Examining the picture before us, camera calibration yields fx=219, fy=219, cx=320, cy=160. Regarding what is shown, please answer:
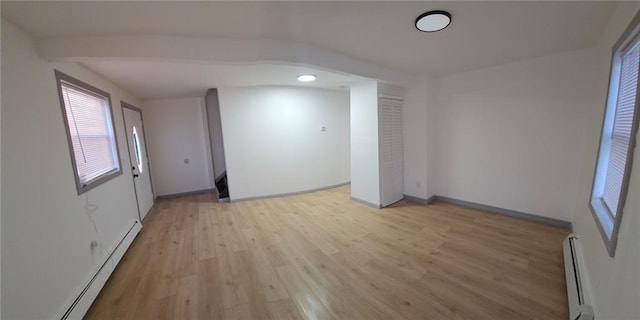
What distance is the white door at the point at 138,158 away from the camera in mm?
3735

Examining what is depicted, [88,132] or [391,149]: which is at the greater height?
[88,132]

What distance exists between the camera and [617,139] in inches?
68.0

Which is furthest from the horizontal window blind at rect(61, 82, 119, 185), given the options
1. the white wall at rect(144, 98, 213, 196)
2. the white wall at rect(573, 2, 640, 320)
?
the white wall at rect(573, 2, 640, 320)

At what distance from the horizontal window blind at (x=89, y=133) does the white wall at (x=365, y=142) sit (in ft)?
11.9

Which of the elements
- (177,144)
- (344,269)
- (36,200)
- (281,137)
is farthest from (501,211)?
(177,144)

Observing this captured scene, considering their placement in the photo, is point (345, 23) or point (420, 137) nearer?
point (345, 23)

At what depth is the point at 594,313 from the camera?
4.58ft

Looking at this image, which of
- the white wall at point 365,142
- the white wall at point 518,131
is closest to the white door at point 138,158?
the white wall at point 365,142

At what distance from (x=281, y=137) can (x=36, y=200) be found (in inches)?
134

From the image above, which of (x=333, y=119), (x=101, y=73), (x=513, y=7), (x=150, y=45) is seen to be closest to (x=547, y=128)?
(x=513, y=7)

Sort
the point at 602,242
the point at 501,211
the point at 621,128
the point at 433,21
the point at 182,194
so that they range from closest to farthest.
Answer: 1. the point at 602,242
2. the point at 621,128
3. the point at 433,21
4. the point at 501,211
5. the point at 182,194

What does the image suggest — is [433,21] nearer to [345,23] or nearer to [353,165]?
[345,23]

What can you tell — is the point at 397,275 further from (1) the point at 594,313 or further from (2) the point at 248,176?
(2) the point at 248,176

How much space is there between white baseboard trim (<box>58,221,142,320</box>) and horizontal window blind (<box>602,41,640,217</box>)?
3.93 meters
